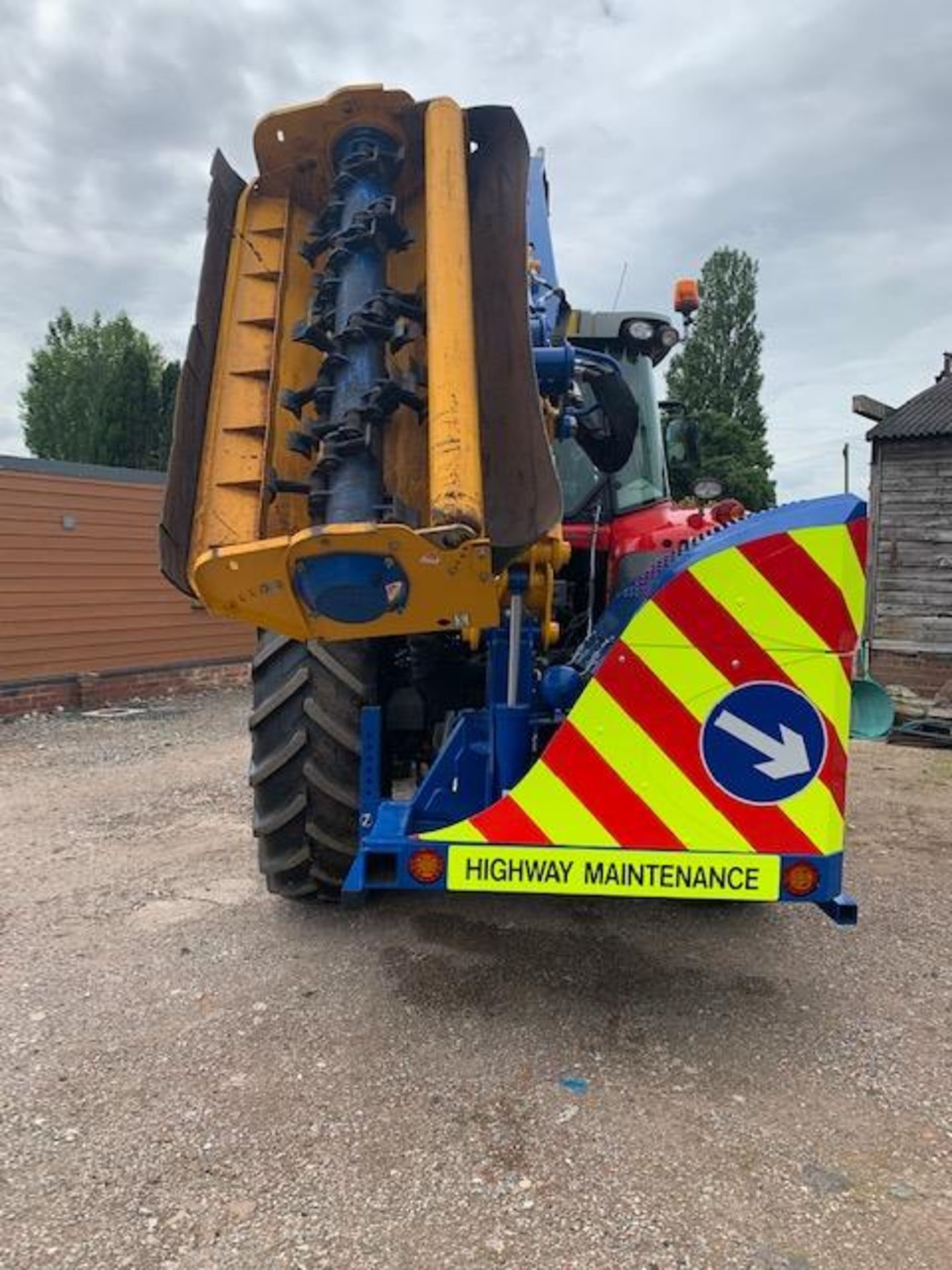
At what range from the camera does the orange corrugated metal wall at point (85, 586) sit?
32.7ft

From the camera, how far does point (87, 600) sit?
10.7m

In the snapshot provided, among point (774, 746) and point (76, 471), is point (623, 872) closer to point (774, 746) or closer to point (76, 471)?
point (774, 746)

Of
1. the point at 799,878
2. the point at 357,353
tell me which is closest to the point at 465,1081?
the point at 799,878

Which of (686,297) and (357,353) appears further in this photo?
(686,297)

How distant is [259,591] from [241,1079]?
1.46m

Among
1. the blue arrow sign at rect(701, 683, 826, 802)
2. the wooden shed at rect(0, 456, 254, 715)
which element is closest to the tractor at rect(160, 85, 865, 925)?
the blue arrow sign at rect(701, 683, 826, 802)

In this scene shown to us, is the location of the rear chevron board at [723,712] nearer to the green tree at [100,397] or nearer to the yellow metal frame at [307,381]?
the yellow metal frame at [307,381]

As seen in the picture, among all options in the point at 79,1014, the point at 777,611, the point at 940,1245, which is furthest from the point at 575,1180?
the point at 79,1014

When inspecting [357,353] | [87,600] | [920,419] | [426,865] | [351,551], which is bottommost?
[426,865]

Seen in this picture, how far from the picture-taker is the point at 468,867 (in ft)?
9.30

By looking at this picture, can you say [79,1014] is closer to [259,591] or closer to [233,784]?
[259,591]

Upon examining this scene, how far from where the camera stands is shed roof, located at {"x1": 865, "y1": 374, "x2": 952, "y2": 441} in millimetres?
11242

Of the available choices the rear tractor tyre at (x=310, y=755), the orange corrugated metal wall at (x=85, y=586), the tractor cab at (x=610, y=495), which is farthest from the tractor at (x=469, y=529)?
the orange corrugated metal wall at (x=85, y=586)

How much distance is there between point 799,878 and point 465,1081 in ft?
A: 3.75
